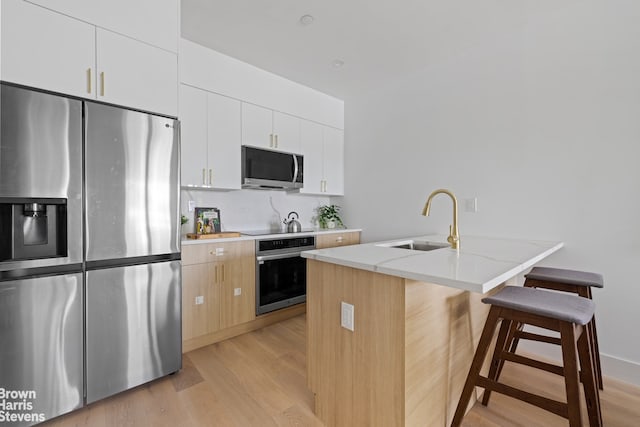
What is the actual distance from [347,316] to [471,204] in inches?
74.2

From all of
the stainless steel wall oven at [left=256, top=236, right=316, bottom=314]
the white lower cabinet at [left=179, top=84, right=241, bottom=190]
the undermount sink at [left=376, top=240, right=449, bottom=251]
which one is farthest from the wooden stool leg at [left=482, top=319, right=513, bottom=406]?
the white lower cabinet at [left=179, top=84, right=241, bottom=190]

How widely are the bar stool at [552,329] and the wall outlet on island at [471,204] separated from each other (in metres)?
1.25

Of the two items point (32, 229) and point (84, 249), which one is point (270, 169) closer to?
point (84, 249)

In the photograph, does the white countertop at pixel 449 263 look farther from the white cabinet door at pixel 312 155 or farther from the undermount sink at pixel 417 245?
the white cabinet door at pixel 312 155

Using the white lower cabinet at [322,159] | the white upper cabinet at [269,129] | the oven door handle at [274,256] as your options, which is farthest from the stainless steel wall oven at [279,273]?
the white upper cabinet at [269,129]

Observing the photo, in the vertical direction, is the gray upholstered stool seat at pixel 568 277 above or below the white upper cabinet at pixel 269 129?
below

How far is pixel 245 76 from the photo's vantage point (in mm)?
2895

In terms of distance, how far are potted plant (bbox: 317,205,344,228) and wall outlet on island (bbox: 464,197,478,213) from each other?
1688mm

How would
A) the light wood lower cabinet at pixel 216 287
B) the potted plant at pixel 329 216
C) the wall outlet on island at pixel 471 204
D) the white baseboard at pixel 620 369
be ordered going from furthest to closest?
the potted plant at pixel 329 216, the wall outlet on island at pixel 471 204, the light wood lower cabinet at pixel 216 287, the white baseboard at pixel 620 369

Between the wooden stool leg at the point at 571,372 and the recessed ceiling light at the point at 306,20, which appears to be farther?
the recessed ceiling light at the point at 306,20

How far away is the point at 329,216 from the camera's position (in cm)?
388

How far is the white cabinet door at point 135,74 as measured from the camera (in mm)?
1668

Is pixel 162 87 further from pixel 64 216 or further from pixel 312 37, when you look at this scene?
pixel 312 37

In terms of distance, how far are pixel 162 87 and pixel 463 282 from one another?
2.10 metres
